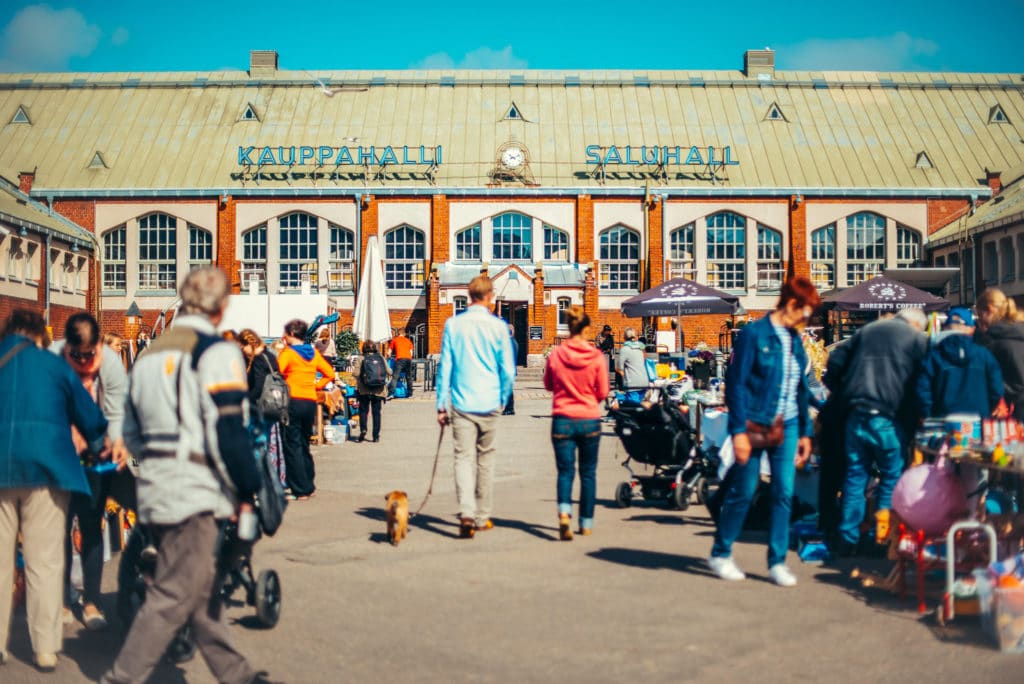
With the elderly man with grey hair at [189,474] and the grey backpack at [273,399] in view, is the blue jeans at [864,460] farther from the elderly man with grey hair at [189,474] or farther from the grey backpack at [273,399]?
the elderly man with grey hair at [189,474]

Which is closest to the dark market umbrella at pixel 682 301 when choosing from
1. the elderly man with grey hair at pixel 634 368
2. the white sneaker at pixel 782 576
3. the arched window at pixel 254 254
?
the elderly man with grey hair at pixel 634 368

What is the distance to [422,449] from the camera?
695 inches

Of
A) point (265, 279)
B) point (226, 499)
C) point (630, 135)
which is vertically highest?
point (630, 135)

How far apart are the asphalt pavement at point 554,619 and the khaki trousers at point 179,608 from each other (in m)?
0.63

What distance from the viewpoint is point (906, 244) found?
1897 inches

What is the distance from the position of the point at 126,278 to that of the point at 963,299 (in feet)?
109

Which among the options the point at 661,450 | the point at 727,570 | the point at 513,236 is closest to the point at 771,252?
the point at 513,236

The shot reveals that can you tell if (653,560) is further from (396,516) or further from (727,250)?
(727,250)

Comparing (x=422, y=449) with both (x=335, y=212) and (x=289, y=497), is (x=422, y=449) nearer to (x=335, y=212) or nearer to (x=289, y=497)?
(x=289, y=497)

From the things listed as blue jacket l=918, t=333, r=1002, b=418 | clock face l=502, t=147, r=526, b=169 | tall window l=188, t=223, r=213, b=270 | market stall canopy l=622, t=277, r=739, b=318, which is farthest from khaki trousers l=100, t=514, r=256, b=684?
tall window l=188, t=223, r=213, b=270

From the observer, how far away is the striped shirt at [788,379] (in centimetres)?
764

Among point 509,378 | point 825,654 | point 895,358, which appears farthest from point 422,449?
point 825,654

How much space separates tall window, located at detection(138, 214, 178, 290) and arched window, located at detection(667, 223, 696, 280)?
67.9 feet

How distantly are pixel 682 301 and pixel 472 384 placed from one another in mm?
11957
